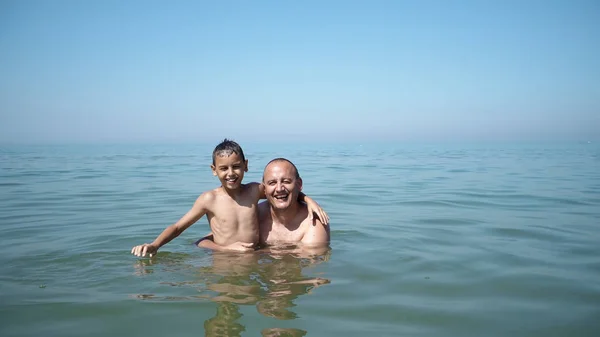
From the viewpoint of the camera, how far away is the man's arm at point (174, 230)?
4.83m

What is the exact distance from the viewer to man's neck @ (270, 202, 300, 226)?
567cm

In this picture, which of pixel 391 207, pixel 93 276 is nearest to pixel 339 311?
pixel 93 276

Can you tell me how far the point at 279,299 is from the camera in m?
3.63

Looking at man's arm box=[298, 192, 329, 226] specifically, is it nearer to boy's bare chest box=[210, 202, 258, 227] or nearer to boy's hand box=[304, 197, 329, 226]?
boy's hand box=[304, 197, 329, 226]

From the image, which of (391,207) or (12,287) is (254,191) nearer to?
(12,287)

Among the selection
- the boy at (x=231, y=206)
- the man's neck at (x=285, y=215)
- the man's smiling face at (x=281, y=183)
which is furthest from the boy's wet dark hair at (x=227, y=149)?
the man's neck at (x=285, y=215)

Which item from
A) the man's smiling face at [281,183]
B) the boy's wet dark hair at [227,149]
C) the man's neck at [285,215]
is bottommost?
the man's neck at [285,215]

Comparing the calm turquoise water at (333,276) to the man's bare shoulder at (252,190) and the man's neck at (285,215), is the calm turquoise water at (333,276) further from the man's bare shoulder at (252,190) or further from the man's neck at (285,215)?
the man's bare shoulder at (252,190)

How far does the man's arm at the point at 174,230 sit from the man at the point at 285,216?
0.47 metres

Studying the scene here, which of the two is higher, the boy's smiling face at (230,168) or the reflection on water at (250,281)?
the boy's smiling face at (230,168)

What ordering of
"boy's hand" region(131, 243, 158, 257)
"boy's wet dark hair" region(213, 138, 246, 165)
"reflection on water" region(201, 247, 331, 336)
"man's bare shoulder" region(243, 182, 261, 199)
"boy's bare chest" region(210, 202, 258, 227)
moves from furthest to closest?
"man's bare shoulder" region(243, 182, 261, 199) → "boy's bare chest" region(210, 202, 258, 227) → "boy's wet dark hair" region(213, 138, 246, 165) → "boy's hand" region(131, 243, 158, 257) → "reflection on water" region(201, 247, 331, 336)

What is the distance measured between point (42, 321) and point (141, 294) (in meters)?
0.75

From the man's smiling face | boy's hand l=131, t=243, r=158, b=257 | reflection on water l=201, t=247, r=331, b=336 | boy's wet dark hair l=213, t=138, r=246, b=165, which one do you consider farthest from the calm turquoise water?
boy's wet dark hair l=213, t=138, r=246, b=165

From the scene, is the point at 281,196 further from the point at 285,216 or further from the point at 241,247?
the point at 241,247
